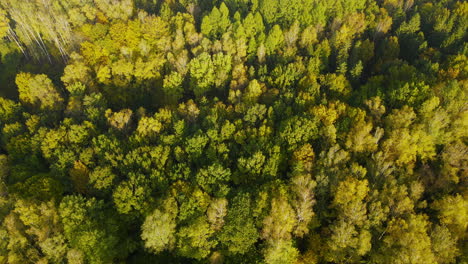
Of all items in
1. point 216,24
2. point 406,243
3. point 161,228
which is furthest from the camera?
point 216,24

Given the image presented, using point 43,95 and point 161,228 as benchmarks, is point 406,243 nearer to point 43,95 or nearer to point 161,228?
point 161,228

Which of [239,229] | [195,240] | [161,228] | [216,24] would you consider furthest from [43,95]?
[239,229]

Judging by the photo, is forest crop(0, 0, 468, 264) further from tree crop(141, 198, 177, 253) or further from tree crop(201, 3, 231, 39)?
tree crop(201, 3, 231, 39)

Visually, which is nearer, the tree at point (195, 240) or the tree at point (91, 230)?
the tree at point (91, 230)

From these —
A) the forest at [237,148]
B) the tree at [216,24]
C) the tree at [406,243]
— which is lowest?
the tree at [406,243]

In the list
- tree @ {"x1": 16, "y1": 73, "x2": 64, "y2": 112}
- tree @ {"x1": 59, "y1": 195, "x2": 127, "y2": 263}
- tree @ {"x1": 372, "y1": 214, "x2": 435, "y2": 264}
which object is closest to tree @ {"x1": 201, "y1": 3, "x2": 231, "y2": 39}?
tree @ {"x1": 16, "y1": 73, "x2": 64, "y2": 112}

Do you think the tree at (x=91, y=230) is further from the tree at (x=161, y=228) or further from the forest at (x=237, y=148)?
the tree at (x=161, y=228)

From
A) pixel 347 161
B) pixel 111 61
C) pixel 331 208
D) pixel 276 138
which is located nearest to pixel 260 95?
pixel 276 138

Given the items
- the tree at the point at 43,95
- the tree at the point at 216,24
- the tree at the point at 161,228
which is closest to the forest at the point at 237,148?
the tree at the point at 161,228
